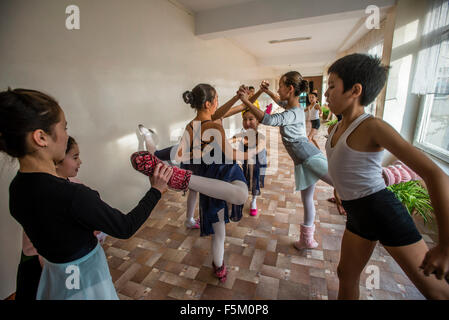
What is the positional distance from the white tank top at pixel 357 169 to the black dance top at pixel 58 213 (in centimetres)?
97

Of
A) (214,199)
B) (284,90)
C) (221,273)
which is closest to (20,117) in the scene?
(214,199)

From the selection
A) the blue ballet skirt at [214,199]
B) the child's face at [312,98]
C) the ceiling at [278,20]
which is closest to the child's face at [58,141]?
the blue ballet skirt at [214,199]

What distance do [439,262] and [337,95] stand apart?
2.53 feet

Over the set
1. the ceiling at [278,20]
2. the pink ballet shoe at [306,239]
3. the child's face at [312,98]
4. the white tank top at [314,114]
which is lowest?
the pink ballet shoe at [306,239]

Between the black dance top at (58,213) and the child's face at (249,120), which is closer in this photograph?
the black dance top at (58,213)

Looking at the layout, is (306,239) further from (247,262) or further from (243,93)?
(243,93)

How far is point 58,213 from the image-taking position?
2.42 ft

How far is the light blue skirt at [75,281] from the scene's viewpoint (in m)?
A: 0.84

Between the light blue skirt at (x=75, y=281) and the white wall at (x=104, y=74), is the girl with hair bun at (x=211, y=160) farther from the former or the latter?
the white wall at (x=104, y=74)

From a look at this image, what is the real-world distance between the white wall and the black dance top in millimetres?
1207

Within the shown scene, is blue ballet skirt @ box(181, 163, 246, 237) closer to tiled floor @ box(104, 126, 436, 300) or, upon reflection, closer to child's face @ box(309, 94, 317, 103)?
tiled floor @ box(104, 126, 436, 300)

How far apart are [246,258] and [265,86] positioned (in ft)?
5.19
